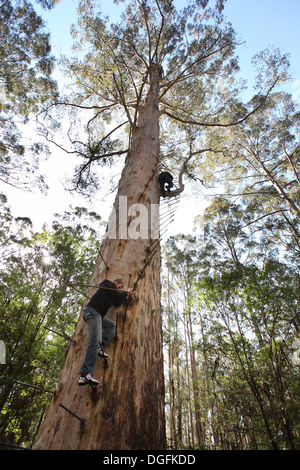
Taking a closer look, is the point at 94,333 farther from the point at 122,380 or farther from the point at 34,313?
the point at 34,313

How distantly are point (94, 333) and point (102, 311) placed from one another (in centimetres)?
21

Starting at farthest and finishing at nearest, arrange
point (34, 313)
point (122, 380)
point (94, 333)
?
point (34, 313) < point (94, 333) < point (122, 380)

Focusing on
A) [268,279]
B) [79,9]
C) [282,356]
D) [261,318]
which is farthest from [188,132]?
[282,356]

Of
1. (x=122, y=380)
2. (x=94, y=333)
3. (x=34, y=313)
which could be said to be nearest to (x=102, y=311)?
(x=94, y=333)

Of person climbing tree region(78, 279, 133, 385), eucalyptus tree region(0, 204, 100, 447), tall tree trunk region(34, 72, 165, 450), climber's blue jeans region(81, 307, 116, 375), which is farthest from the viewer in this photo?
eucalyptus tree region(0, 204, 100, 447)

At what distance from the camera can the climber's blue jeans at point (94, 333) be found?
1.48 m

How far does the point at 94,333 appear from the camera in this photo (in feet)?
5.59

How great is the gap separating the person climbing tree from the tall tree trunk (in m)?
0.07

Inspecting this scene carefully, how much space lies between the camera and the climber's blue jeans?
1476 millimetres

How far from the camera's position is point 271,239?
1364 centimetres

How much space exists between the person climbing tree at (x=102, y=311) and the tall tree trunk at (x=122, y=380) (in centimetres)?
7

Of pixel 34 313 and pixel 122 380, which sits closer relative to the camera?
pixel 122 380
